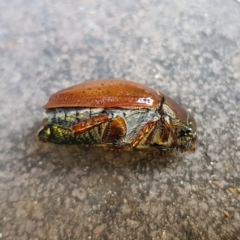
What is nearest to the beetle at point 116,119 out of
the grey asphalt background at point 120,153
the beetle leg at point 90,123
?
the beetle leg at point 90,123

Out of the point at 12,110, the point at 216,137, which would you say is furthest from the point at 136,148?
the point at 12,110

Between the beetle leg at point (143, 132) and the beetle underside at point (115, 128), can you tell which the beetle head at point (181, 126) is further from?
the beetle leg at point (143, 132)

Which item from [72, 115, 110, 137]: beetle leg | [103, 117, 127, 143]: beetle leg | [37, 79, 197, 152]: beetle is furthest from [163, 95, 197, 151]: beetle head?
[72, 115, 110, 137]: beetle leg

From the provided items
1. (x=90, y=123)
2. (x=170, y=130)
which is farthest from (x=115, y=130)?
(x=170, y=130)

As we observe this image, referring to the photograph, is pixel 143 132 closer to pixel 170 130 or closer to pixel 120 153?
pixel 170 130

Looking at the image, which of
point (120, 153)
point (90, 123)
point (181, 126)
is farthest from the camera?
point (120, 153)

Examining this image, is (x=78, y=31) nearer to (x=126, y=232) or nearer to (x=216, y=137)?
(x=216, y=137)
